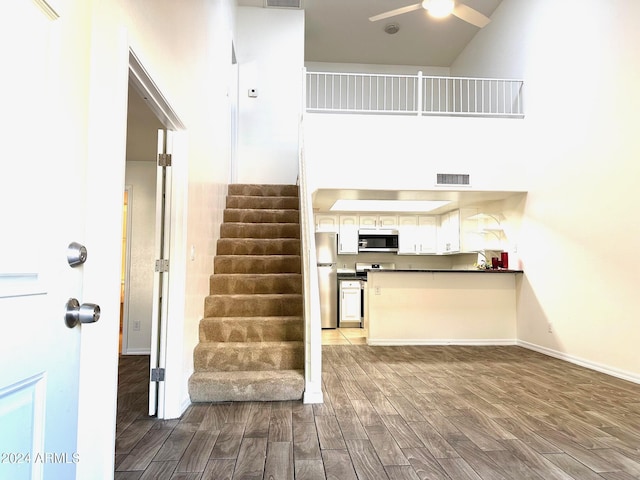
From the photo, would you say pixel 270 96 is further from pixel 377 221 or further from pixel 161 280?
pixel 161 280

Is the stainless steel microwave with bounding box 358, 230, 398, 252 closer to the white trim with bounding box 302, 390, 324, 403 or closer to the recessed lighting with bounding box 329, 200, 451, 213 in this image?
the recessed lighting with bounding box 329, 200, 451, 213

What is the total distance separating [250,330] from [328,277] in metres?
3.86

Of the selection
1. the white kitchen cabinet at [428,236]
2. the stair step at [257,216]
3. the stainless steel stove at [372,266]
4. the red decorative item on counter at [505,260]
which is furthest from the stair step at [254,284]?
the white kitchen cabinet at [428,236]

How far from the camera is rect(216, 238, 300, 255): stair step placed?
4.21 metres

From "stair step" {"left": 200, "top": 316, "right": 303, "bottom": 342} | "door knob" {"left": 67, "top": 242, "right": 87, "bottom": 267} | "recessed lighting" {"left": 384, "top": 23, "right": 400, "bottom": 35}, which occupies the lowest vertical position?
"stair step" {"left": 200, "top": 316, "right": 303, "bottom": 342}

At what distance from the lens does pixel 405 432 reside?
7.80 ft

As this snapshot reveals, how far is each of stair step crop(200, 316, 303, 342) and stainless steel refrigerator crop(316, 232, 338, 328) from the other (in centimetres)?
365

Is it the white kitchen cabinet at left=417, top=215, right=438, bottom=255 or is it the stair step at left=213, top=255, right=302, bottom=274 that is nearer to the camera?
the stair step at left=213, top=255, right=302, bottom=274

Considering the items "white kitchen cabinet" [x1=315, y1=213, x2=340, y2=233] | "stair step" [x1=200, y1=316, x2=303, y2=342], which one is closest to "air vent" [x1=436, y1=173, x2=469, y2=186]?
"white kitchen cabinet" [x1=315, y1=213, x2=340, y2=233]

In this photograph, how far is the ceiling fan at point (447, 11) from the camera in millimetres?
4180

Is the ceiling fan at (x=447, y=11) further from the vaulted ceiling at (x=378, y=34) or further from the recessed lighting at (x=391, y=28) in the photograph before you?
the recessed lighting at (x=391, y=28)

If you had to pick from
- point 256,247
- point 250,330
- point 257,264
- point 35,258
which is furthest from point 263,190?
point 35,258

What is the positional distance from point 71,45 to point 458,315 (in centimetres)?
530

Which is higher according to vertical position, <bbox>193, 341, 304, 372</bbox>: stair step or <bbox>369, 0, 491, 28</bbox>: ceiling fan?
<bbox>369, 0, 491, 28</bbox>: ceiling fan
